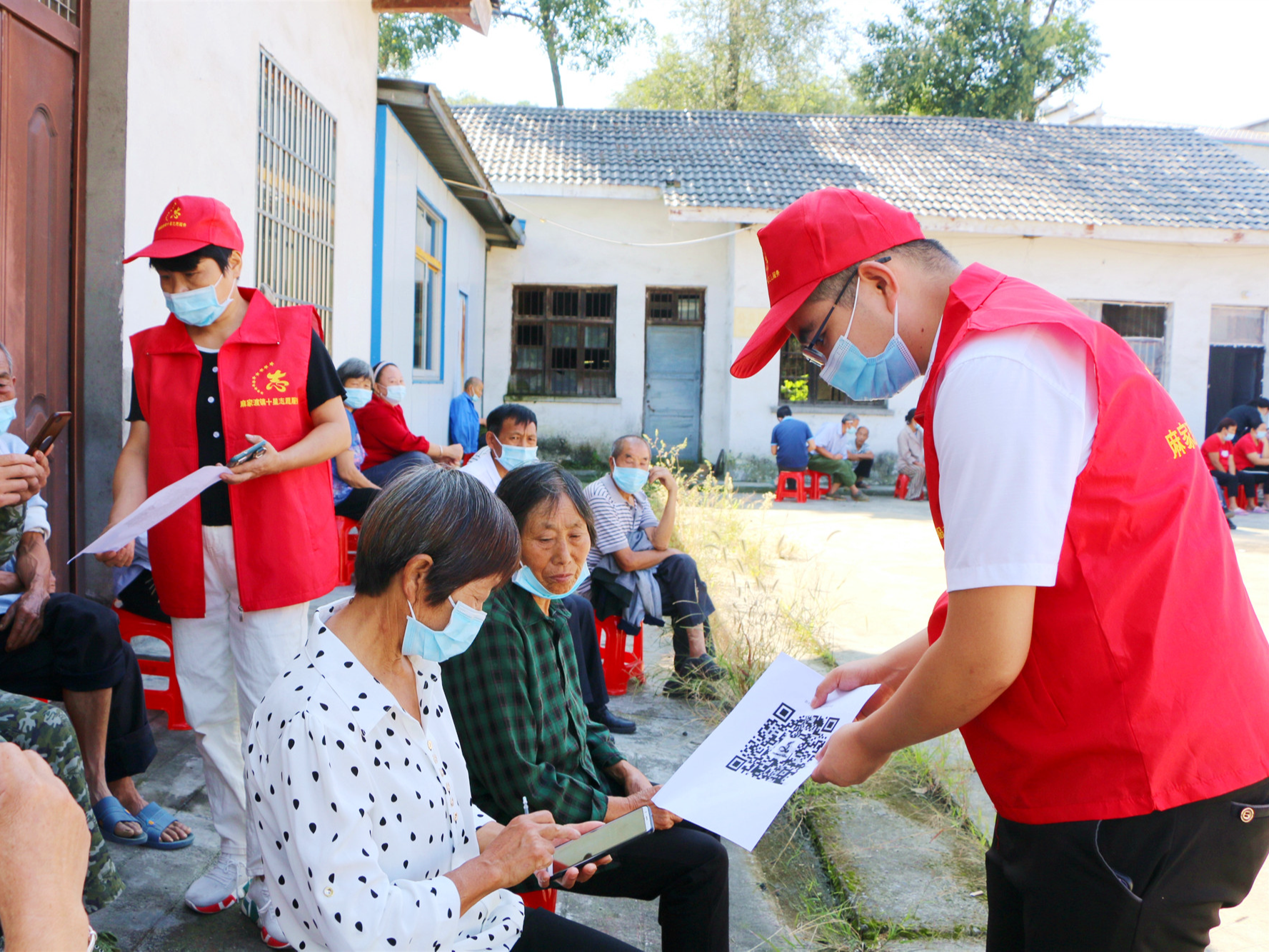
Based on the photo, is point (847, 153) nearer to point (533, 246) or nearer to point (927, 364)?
point (533, 246)

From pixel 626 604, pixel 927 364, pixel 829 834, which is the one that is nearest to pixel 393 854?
pixel 927 364

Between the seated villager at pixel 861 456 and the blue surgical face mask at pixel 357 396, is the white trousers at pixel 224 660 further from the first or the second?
the seated villager at pixel 861 456

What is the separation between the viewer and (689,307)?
15.4 meters

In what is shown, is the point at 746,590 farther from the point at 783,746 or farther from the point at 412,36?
the point at 412,36

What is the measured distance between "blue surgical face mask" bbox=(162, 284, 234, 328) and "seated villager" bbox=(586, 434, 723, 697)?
210 cm

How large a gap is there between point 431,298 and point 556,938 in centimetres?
940

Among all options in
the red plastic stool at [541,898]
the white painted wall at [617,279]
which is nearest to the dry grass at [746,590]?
the red plastic stool at [541,898]

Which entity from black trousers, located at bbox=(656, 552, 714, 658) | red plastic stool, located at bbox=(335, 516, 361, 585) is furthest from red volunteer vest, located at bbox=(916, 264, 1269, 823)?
red plastic stool, located at bbox=(335, 516, 361, 585)

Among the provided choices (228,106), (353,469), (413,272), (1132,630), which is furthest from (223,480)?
(413,272)

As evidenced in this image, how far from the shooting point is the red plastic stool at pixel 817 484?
1334 centimetres

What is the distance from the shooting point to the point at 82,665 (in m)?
2.77

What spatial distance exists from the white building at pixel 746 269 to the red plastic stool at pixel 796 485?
1.19 m

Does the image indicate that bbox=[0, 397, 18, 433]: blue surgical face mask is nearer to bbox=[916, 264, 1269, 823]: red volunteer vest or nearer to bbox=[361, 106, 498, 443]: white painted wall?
bbox=[916, 264, 1269, 823]: red volunteer vest

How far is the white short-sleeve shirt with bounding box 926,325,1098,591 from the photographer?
3.90ft
